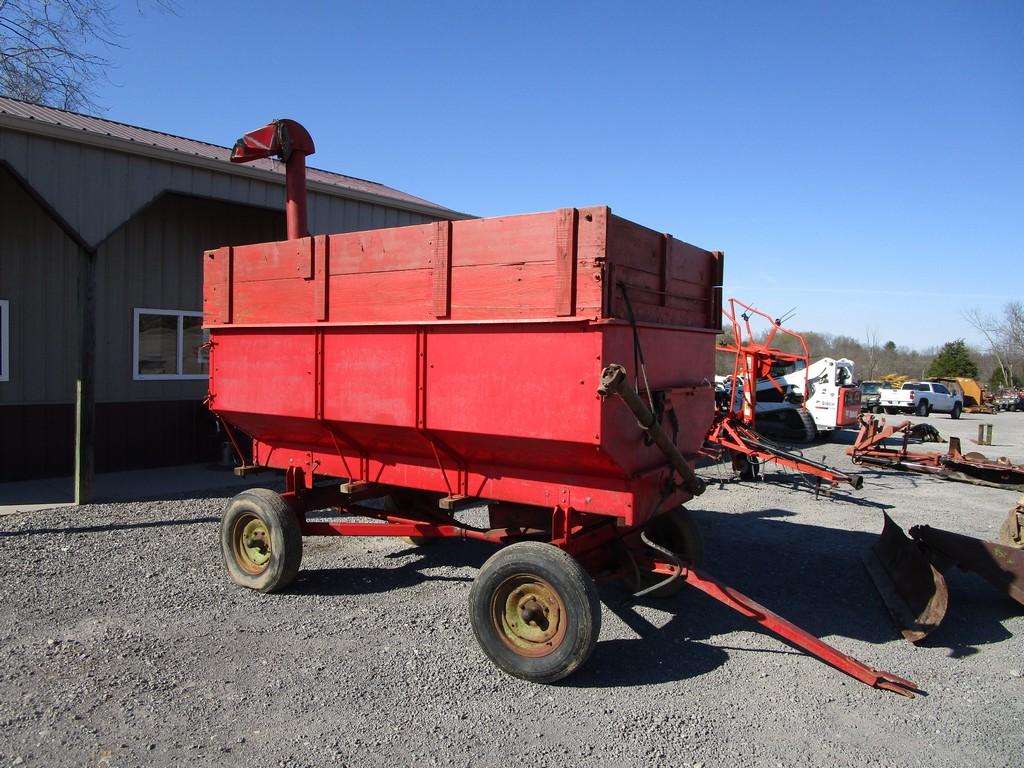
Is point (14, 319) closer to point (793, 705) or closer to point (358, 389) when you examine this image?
point (358, 389)

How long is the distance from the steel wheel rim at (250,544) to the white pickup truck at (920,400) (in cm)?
2994

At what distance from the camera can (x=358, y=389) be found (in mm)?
4898

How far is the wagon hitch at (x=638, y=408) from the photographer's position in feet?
11.9

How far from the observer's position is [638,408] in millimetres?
3797

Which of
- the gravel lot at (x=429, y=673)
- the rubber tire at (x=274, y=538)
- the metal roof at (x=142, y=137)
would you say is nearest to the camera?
the gravel lot at (x=429, y=673)

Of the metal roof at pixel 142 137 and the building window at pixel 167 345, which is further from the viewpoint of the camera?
the building window at pixel 167 345

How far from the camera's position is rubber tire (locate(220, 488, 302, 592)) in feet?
17.4

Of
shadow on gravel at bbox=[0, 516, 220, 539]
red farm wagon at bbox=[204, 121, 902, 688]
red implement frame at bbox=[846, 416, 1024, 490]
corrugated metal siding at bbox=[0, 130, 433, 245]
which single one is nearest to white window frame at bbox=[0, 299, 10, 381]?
corrugated metal siding at bbox=[0, 130, 433, 245]

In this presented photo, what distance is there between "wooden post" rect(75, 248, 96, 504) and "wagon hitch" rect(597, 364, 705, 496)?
6.57 meters

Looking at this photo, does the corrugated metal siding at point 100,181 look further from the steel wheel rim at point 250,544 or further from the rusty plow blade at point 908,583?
the rusty plow blade at point 908,583

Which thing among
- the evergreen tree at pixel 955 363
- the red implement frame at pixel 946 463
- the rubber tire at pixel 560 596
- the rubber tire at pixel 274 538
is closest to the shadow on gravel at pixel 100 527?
the rubber tire at pixel 274 538

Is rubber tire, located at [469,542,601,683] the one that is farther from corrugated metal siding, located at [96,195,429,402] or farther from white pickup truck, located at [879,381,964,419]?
white pickup truck, located at [879,381,964,419]

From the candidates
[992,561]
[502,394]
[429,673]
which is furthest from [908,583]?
[429,673]

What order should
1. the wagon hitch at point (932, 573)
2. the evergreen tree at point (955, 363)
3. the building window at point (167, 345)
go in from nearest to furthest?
the wagon hitch at point (932, 573) → the building window at point (167, 345) → the evergreen tree at point (955, 363)
